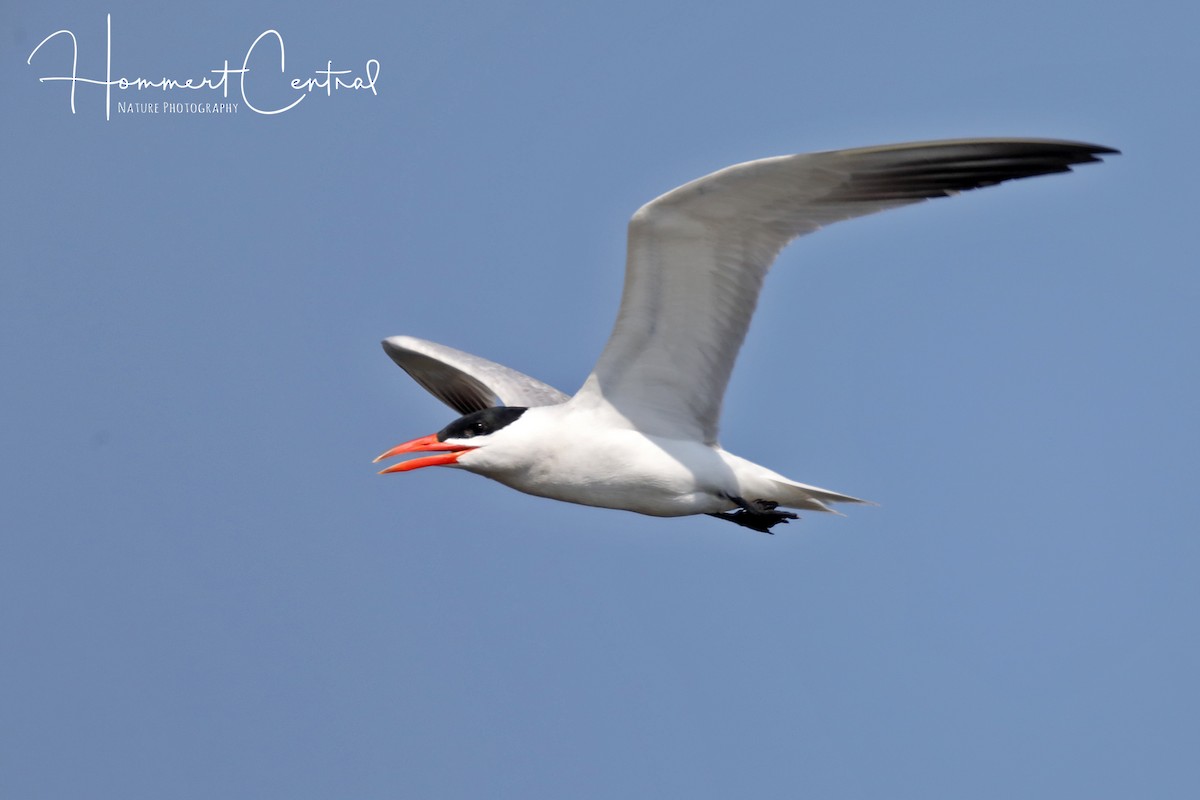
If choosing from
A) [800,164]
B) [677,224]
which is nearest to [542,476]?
[677,224]

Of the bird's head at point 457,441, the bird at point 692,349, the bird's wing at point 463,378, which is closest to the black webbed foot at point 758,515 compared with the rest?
the bird at point 692,349

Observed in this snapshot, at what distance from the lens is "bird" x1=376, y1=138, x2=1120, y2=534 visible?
7.69 m

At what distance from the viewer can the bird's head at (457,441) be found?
8.80 m

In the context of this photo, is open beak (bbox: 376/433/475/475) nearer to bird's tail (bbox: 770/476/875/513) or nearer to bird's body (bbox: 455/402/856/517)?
bird's body (bbox: 455/402/856/517)

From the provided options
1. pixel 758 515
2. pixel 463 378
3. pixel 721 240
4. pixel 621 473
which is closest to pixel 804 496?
pixel 758 515

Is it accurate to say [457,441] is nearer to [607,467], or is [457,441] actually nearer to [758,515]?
[607,467]

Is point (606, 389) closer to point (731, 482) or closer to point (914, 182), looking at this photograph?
point (731, 482)

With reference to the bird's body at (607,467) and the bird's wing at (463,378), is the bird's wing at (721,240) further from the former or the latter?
the bird's wing at (463,378)

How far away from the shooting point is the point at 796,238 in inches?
322

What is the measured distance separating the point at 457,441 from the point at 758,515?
6.57 ft

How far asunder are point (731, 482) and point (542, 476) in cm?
119

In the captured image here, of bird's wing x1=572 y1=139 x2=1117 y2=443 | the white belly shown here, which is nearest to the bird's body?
the white belly

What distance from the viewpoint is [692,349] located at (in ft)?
28.8

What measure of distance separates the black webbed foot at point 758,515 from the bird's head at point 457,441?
1545mm
